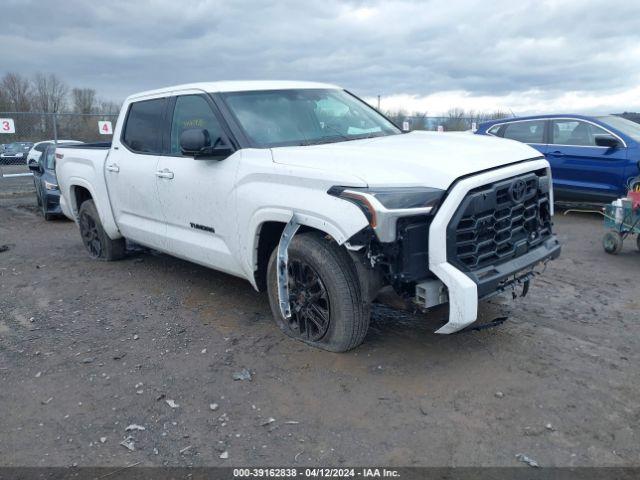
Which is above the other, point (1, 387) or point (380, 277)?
point (380, 277)

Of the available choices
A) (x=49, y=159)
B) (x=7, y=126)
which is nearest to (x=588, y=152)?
(x=49, y=159)

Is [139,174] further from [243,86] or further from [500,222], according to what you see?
[500,222]

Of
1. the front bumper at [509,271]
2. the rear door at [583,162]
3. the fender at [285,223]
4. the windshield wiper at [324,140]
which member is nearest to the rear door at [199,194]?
the fender at [285,223]

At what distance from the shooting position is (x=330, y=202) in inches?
140

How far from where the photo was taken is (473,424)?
10.3 ft

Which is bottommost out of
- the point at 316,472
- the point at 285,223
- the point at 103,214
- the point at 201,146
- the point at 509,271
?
the point at 316,472

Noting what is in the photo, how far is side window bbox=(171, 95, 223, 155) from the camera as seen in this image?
467 cm

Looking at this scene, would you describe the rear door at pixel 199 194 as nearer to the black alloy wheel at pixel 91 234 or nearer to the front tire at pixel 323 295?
the front tire at pixel 323 295

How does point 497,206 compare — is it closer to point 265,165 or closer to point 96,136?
point 265,165

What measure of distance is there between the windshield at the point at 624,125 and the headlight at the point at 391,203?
6.94 m

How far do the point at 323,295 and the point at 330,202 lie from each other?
2.24 feet

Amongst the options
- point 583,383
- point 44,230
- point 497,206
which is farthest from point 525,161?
point 44,230

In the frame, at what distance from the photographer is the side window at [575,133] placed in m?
9.07

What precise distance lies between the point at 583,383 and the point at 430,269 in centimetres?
123
